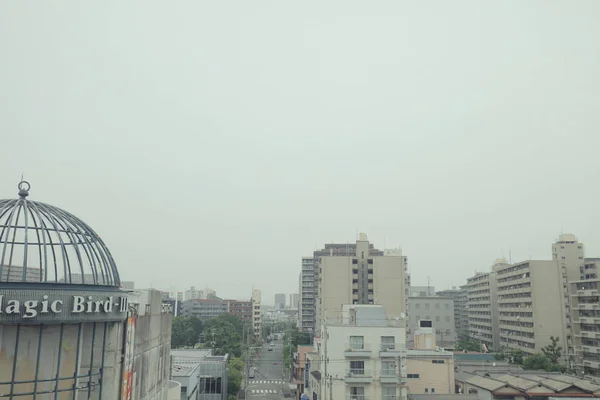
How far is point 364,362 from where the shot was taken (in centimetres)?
4750

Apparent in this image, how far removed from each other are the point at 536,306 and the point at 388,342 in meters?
62.9

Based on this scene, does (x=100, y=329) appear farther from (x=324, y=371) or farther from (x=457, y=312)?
(x=457, y=312)

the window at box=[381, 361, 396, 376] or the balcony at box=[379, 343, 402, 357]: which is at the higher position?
the balcony at box=[379, 343, 402, 357]

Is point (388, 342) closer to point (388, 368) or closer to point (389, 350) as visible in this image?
point (389, 350)

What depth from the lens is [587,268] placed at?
9888cm

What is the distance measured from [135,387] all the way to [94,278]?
740 cm

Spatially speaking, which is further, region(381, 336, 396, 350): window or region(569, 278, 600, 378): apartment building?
region(569, 278, 600, 378): apartment building

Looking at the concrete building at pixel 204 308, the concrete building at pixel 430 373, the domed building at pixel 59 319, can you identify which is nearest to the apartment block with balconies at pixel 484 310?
the concrete building at pixel 430 373

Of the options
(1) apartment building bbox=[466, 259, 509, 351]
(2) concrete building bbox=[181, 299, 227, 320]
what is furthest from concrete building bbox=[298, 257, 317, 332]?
(2) concrete building bbox=[181, 299, 227, 320]

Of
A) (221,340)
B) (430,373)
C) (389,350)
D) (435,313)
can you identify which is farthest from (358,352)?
(435,313)

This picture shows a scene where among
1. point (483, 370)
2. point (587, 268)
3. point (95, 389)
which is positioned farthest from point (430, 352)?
point (587, 268)

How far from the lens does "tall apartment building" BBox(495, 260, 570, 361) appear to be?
94.3 m

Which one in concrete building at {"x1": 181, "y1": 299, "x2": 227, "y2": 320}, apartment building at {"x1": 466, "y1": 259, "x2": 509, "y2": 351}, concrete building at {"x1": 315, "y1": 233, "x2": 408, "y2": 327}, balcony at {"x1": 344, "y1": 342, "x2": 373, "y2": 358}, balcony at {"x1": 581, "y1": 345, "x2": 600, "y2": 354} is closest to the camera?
balcony at {"x1": 344, "y1": 342, "x2": 373, "y2": 358}

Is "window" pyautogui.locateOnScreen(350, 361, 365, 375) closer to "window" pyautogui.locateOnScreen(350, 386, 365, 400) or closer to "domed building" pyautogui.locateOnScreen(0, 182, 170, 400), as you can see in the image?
"window" pyautogui.locateOnScreen(350, 386, 365, 400)
